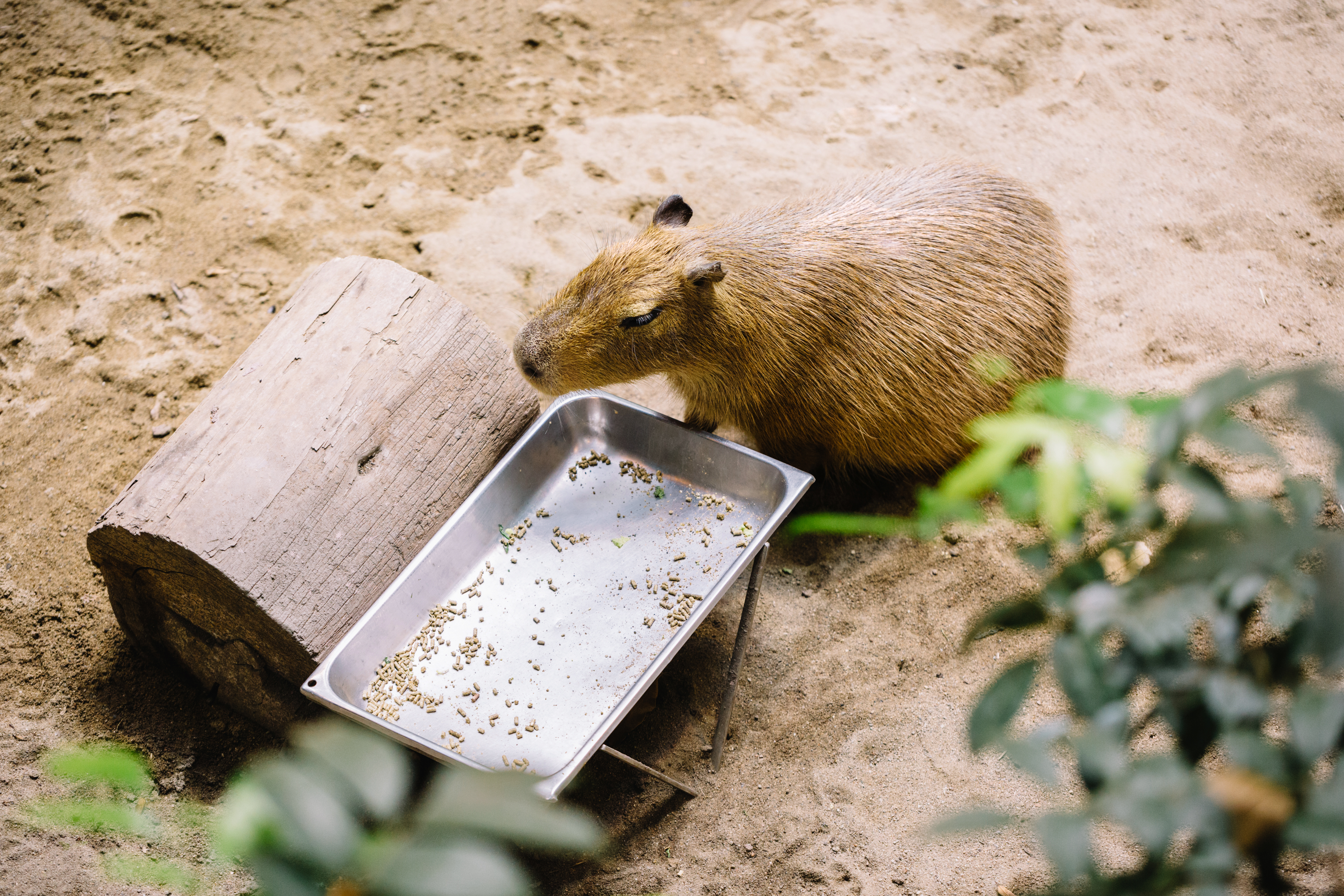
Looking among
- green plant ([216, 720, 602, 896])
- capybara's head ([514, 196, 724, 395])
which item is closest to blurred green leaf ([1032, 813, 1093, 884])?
green plant ([216, 720, 602, 896])

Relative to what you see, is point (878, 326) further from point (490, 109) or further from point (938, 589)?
point (490, 109)

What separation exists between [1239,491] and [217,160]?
4.28 m

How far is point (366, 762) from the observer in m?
0.60

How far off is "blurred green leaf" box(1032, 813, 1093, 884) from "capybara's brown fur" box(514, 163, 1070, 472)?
2.17 metres

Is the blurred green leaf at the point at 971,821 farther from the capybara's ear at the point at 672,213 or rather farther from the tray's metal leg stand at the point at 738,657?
the capybara's ear at the point at 672,213

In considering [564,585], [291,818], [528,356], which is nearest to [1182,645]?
[291,818]

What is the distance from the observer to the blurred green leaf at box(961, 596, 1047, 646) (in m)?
0.90

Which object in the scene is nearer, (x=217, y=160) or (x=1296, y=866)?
(x=1296, y=866)

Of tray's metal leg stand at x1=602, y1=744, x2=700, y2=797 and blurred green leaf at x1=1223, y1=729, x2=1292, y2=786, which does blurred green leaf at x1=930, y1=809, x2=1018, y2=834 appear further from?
tray's metal leg stand at x1=602, y1=744, x2=700, y2=797

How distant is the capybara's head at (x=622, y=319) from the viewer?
9.12ft

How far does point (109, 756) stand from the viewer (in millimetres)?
678

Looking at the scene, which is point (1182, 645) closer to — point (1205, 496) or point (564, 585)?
point (1205, 496)

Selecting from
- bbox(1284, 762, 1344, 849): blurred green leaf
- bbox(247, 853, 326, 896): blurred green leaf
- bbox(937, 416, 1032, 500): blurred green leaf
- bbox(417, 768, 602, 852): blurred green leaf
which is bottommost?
bbox(1284, 762, 1344, 849): blurred green leaf

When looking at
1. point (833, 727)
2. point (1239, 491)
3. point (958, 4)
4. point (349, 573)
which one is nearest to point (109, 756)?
point (349, 573)
